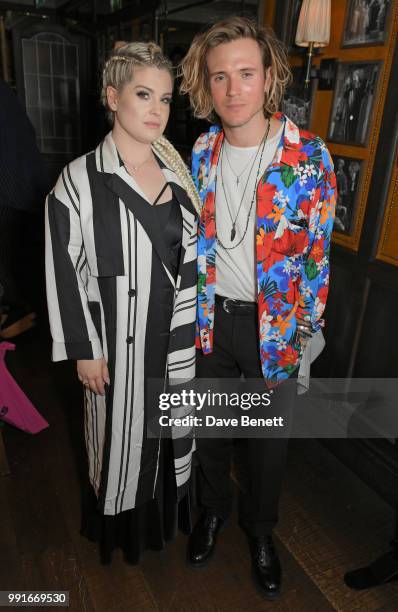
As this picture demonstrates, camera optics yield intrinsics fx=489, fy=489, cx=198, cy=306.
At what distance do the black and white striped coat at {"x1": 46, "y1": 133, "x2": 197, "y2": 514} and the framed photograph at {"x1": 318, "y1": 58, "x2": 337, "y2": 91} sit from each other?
115cm

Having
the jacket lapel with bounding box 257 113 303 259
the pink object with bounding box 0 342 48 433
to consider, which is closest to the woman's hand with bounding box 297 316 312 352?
the jacket lapel with bounding box 257 113 303 259

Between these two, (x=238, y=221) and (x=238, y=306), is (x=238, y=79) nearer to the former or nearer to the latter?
(x=238, y=221)

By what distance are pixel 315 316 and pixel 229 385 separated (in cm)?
40

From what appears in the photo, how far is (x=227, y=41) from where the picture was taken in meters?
1.39

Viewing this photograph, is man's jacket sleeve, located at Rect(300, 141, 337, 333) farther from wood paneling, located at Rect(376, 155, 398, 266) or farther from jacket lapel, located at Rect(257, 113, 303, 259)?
wood paneling, located at Rect(376, 155, 398, 266)

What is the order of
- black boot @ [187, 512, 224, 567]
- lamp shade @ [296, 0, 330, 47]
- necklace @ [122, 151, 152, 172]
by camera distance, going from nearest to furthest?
necklace @ [122, 151, 152, 172] → black boot @ [187, 512, 224, 567] → lamp shade @ [296, 0, 330, 47]

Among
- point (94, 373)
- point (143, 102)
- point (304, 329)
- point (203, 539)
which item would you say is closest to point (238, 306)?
point (304, 329)

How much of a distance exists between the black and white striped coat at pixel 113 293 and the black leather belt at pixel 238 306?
122 mm

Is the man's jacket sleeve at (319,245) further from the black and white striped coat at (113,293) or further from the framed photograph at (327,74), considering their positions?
the framed photograph at (327,74)

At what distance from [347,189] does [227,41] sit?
3.30 feet

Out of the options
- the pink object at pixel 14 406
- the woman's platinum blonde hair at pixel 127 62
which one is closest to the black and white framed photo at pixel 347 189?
the woman's platinum blonde hair at pixel 127 62

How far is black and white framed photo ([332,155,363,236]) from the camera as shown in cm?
212

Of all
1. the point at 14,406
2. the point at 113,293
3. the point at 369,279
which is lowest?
the point at 14,406

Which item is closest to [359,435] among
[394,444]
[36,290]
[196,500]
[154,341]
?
[394,444]
